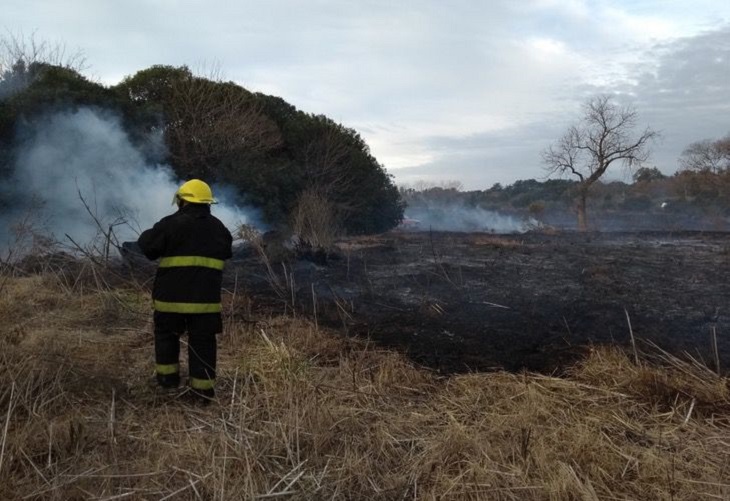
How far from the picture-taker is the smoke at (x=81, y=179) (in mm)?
14704

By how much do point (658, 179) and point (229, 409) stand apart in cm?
5450

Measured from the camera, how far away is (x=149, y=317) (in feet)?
22.4

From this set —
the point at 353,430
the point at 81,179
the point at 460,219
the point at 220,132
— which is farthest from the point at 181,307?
the point at 460,219

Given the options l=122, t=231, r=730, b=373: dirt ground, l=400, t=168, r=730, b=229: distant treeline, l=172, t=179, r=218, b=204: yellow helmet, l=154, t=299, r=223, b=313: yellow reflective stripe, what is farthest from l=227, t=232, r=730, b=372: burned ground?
l=400, t=168, r=730, b=229: distant treeline

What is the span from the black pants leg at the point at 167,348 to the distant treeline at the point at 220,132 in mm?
11277

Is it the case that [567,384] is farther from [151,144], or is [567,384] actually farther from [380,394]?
[151,144]

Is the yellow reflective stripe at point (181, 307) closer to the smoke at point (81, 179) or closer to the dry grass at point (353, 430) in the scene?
the dry grass at point (353, 430)

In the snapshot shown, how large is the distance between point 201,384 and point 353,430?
1217 millimetres

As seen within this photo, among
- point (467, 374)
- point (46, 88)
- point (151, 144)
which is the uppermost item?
point (46, 88)

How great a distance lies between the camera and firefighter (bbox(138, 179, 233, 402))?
14.3ft

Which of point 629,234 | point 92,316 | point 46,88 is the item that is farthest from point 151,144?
point 629,234

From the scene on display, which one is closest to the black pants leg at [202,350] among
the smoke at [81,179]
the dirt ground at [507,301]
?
the dirt ground at [507,301]

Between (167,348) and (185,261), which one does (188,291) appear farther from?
(167,348)

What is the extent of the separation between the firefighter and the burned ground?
2.14 meters
